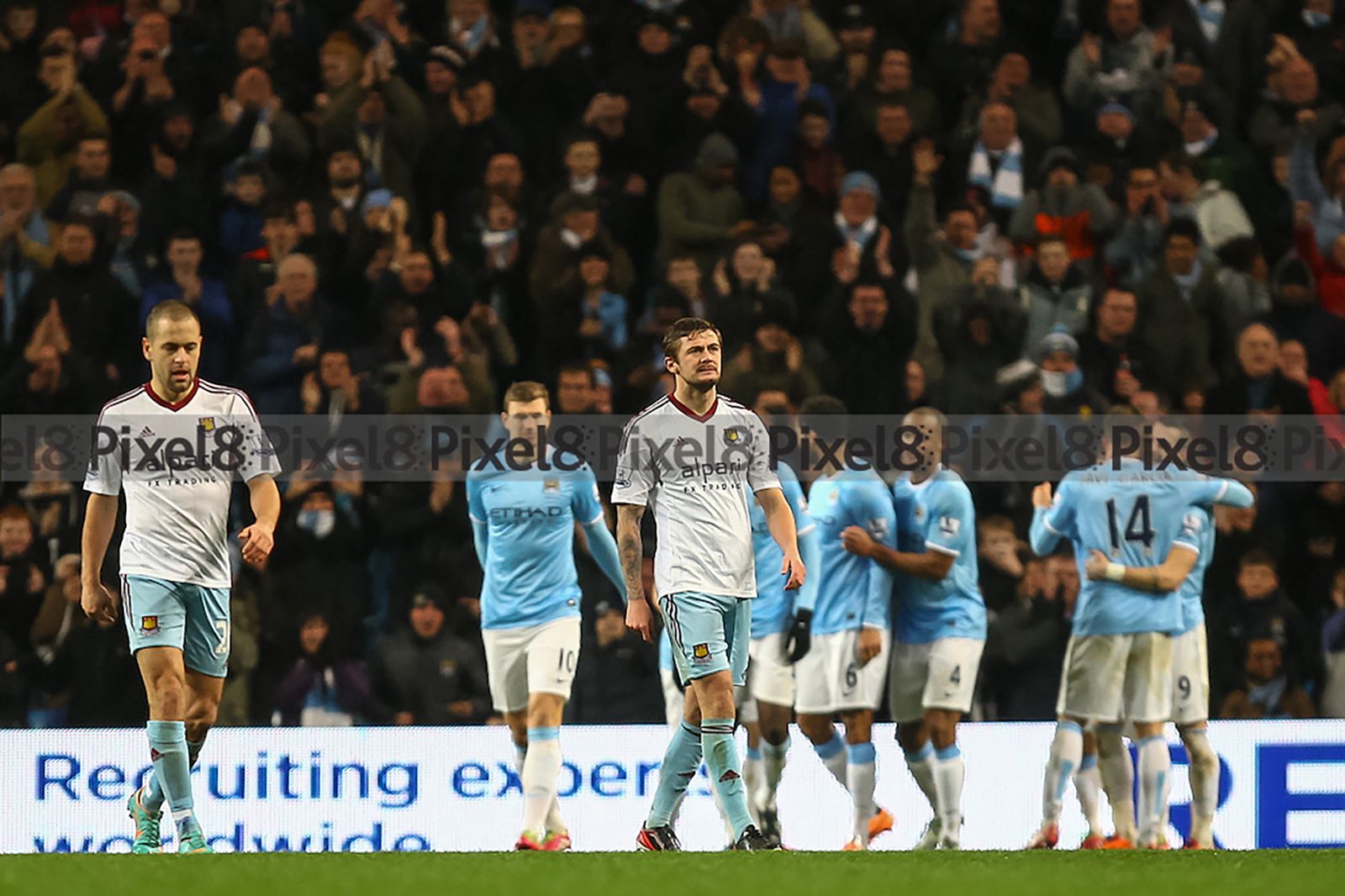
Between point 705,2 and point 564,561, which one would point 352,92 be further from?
point 564,561

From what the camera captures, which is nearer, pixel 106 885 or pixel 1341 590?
pixel 106 885

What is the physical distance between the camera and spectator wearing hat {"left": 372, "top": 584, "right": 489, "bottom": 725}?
10883 mm

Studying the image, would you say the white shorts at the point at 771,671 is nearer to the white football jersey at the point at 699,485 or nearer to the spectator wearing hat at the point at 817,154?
the white football jersey at the point at 699,485

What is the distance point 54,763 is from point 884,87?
6.80 m

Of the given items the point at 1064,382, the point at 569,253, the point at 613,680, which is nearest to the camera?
the point at 613,680

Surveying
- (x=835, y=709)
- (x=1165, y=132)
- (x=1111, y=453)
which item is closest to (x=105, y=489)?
(x=835, y=709)

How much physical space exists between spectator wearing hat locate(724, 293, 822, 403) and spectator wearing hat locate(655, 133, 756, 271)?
0.83 meters

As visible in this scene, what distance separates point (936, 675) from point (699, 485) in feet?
8.95

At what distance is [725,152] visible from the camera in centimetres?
1290

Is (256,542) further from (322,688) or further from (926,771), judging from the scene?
(926,771)

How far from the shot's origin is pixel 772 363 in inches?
462

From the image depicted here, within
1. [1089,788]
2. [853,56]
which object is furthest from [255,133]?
[1089,788]

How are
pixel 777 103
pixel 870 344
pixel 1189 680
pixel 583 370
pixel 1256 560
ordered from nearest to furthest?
pixel 1189 680
pixel 1256 560
pixel 583 370
pixel 870 344
pixel 777 103

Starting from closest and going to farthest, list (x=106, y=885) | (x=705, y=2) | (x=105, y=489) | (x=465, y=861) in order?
(x=106, y=885)
(x=465, y=861)
(x=105, y=489)
(x=705, y=2)
